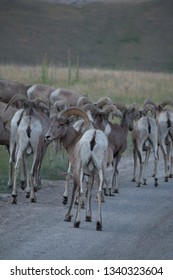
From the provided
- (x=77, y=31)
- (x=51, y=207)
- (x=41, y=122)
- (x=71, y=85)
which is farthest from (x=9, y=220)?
(x=77, y=31)

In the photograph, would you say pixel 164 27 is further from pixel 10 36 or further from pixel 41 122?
pixel 41 122

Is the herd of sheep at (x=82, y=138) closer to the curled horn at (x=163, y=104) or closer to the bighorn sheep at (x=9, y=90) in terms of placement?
the curled horn at (x=163, y=104)

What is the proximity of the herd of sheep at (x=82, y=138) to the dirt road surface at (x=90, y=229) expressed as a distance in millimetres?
311

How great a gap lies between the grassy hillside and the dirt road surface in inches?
2291

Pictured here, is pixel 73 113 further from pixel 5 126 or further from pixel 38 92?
pixel 38 92

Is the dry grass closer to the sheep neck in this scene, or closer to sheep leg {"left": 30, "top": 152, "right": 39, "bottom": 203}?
sheep leg {"left": 30, "top": 152, "right": 39, "bottom": 203}

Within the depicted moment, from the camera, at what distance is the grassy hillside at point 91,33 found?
267 ft

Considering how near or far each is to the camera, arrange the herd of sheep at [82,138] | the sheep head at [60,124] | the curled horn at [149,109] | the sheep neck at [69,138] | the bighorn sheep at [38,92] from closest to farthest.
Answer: the herd of sheep at [82,138] < the sheep head at [60,124] < the sheep neck at [69,138] < the curled horn at [149,109] < the bighorn sheep at [38,92]

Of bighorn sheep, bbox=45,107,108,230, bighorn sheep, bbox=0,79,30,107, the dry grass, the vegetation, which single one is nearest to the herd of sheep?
bighorn sheep, bbox=45,107,108,230

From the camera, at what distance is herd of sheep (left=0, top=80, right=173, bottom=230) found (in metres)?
14.3

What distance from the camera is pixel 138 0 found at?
340ft

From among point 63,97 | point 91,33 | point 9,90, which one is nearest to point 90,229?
point 63,97

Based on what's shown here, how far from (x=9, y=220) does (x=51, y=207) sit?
1587 millimetres

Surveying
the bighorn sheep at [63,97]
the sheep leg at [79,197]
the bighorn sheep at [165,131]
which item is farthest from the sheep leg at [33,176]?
the bighorn sheep at [63,97]
